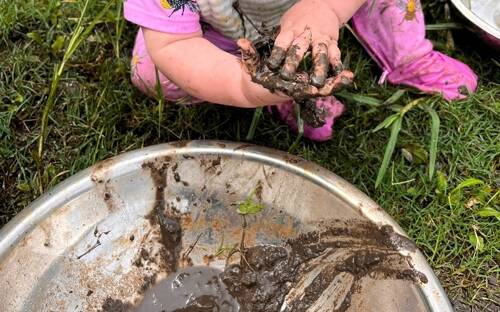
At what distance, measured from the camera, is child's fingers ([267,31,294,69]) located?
1069 mm

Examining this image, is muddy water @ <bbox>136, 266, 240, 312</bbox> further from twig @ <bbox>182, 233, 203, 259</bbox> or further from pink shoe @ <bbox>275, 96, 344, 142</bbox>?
pink shoe @ <bbox>275, 96, 344, 142</bbox>

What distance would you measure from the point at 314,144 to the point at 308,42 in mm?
512

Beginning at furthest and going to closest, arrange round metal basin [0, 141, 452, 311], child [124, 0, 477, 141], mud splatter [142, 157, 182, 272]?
1. mud splatter [142, 157, 182, 272]
2. round metal basin [0, 141, 452, 311]
3. child [124, 0, 477, 141]

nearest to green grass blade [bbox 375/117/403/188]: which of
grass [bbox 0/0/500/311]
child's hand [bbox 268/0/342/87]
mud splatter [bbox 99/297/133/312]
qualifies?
grass [bbox 0/0/500/311]

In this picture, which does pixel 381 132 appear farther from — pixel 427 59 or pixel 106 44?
pixel 106 44

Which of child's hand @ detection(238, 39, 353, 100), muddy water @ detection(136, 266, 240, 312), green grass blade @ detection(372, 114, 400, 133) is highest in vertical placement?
child's hand @ detection(238, 39, 353, 100)

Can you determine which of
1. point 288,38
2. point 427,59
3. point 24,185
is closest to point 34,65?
point 24,185

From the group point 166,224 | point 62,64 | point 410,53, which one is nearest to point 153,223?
point 166,224

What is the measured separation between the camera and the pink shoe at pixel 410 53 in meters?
1.66

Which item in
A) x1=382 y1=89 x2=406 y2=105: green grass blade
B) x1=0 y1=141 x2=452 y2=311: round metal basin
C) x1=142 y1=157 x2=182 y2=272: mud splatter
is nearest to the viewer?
x1=0 y1=141 x2=452 y2=311: round metal basin

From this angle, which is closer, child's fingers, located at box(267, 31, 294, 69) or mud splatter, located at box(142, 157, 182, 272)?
child's fingers, located at box(267, 31, 294, 69)

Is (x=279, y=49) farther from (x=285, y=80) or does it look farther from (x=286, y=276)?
(x=286, y=276)

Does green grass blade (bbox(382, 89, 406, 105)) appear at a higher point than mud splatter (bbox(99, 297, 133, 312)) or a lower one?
higher

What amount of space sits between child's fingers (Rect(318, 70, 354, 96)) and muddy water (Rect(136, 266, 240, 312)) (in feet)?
1.70
